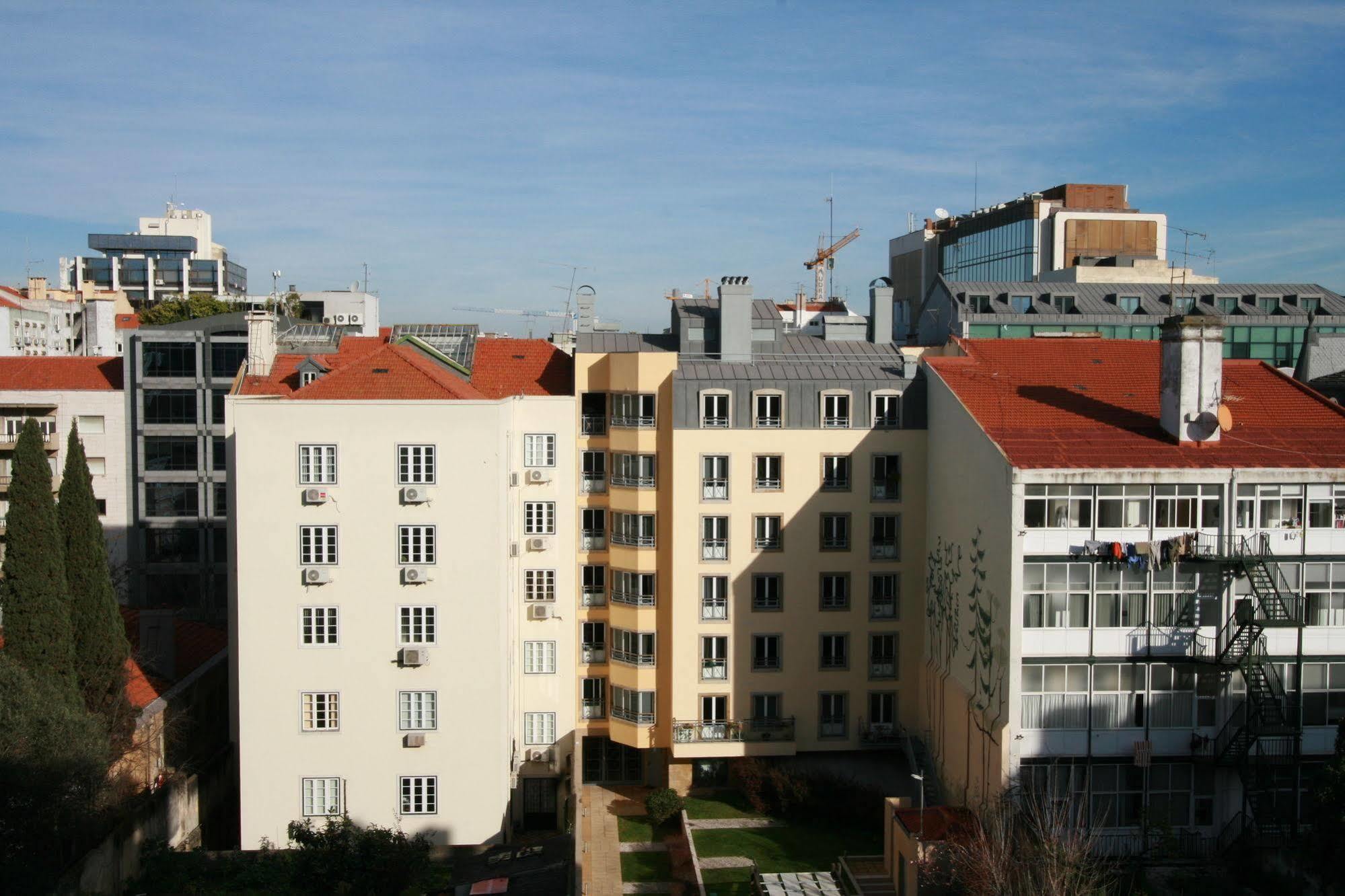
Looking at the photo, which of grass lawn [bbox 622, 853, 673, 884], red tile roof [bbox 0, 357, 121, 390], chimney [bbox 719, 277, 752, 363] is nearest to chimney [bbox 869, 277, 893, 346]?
chimney [bbox 719, 277, 752, 363]

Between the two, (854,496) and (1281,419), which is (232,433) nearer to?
(854,496)

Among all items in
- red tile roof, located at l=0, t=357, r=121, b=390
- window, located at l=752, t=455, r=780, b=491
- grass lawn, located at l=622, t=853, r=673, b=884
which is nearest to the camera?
grass lawn, located at l=622, t=853, r=673, b=884

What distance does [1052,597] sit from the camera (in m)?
32.9

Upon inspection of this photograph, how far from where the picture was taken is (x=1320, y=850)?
28828 millimetres

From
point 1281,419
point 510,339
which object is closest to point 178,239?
point 510,339

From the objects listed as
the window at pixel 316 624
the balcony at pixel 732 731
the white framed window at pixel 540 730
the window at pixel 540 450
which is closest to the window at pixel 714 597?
the balcony at pixel 732 731

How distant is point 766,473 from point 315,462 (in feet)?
50.3

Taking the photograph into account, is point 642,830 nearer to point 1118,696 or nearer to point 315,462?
point 315,462

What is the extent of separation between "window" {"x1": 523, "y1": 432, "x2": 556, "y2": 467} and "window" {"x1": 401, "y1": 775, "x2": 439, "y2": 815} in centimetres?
1141

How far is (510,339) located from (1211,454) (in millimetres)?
26650

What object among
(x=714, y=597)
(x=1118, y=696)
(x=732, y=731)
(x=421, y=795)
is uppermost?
(x=714, y=597)

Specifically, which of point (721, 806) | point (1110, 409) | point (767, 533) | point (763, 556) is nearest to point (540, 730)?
point (721, 806)

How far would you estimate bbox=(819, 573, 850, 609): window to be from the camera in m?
42.5

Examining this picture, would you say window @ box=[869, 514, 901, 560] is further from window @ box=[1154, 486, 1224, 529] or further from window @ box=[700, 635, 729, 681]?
window @ box=[1154, 486, 1224, 529]
